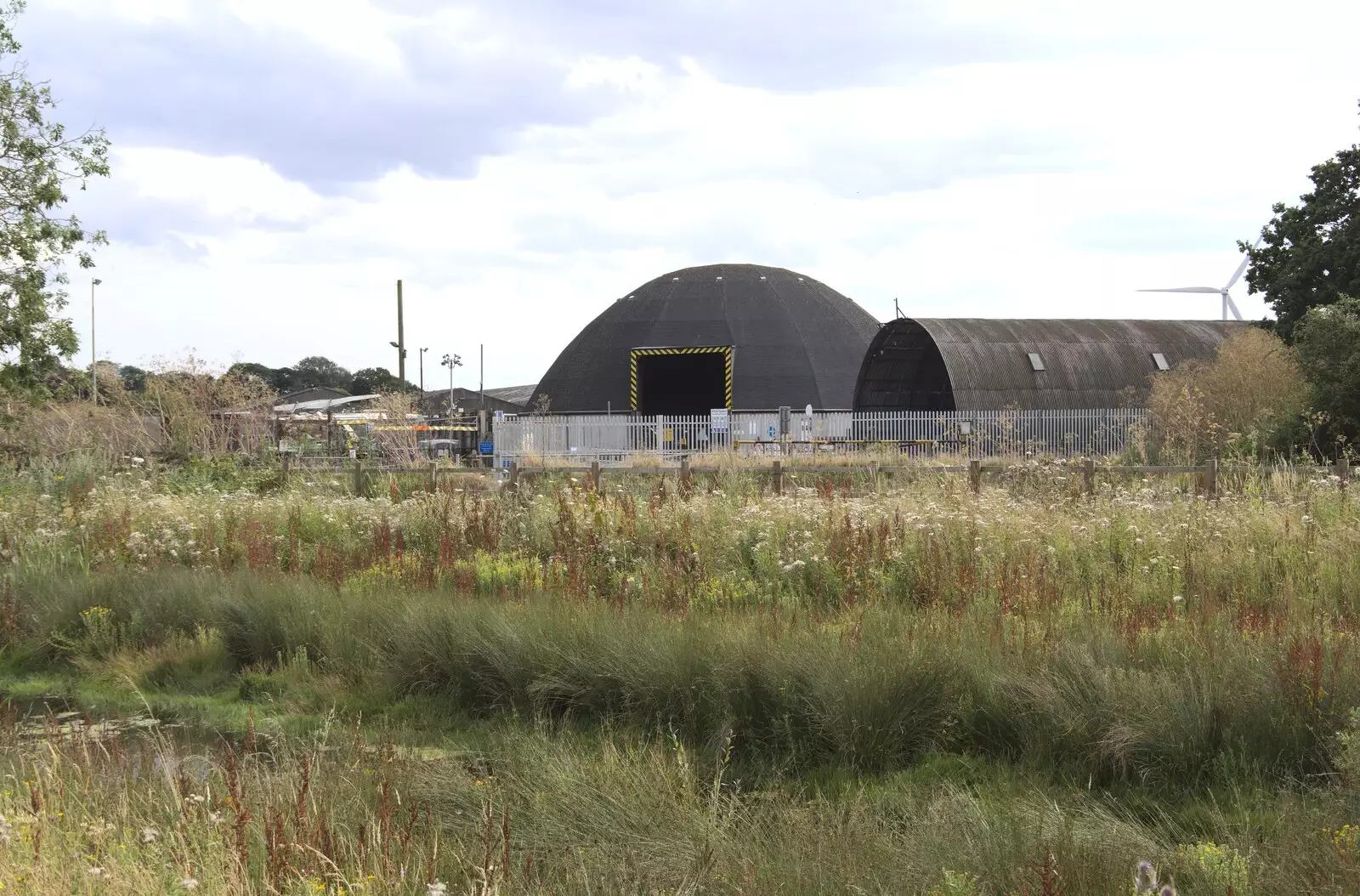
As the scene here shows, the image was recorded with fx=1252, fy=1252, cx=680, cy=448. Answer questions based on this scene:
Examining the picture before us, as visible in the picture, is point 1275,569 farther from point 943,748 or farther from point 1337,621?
point 943,748

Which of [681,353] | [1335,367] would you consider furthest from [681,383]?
[1335,367]

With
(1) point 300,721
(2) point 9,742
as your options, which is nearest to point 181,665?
(1) point 300,721

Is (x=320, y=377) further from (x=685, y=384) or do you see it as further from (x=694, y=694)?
(x=694, y=694)

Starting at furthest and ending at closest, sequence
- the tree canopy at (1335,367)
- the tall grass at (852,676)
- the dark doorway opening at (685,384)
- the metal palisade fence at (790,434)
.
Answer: the dark doorway opening at (685,384) < the metal palisade fence at (790,434) < the tree canopy at (1335,367) < the tall grass at (852,676)

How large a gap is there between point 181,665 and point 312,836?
5.91 m

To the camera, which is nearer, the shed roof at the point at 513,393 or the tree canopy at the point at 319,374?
the shed roof at the point at 513,393

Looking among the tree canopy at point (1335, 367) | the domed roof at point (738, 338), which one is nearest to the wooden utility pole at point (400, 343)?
the domed roof at point (738, 338)

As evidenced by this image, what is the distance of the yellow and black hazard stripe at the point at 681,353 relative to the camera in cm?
4888

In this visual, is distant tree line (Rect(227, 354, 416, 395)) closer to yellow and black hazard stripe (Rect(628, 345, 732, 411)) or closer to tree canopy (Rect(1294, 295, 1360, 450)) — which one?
yellow and black hazard stripe (Rect(628, 345, 732, 411))

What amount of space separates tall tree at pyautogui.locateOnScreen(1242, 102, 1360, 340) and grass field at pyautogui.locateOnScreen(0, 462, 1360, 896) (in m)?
18.3

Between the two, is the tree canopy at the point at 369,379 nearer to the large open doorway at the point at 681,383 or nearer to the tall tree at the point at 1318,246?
the large open doorway at the point at 681,383

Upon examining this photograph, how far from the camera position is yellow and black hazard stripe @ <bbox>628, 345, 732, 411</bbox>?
160ft

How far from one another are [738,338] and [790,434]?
10.2 meters

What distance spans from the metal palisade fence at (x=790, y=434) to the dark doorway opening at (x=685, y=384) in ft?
29.4
